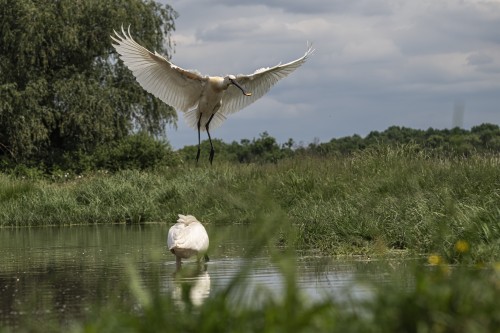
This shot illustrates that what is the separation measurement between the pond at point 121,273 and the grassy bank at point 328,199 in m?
0.73

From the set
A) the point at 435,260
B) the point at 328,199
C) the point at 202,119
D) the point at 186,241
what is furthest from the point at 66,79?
the point at 435,260

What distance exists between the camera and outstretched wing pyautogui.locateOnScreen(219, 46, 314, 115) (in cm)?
1981

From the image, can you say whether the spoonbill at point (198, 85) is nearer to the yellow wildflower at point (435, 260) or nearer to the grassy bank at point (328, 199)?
the grassy bank at point (328, 199)

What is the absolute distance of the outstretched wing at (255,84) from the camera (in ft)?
65.0

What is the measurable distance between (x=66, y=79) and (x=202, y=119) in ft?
70.2

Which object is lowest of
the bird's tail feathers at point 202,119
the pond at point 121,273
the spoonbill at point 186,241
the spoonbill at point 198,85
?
the pond at point 121,273

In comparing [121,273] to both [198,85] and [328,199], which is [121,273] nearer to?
[328,199]

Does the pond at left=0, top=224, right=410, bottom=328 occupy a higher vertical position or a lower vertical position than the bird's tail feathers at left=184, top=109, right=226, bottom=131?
lower

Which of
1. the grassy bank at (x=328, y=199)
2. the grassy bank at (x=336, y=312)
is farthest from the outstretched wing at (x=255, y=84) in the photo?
the grassy bank at (x=336, y=312)

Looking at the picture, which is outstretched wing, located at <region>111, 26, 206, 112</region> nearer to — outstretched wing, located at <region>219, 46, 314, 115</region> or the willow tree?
outstretched wing, located at <region>219, 46, 314, 115</region>

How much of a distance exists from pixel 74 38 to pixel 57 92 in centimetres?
222

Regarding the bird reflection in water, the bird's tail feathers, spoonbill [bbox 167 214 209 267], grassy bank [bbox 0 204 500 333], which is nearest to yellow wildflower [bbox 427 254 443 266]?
grassy bank [bbox 0 204 500 333]

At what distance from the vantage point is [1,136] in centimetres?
4109

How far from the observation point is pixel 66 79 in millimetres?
41031
